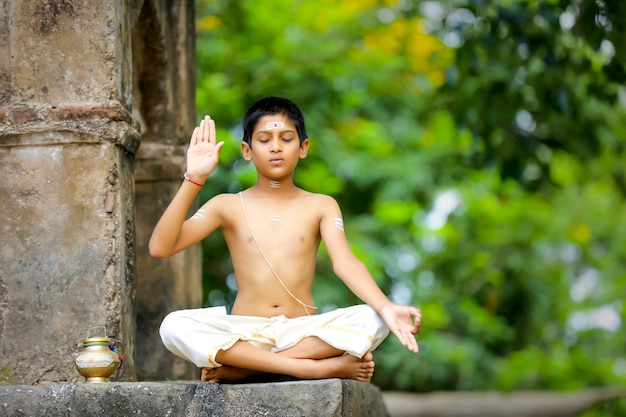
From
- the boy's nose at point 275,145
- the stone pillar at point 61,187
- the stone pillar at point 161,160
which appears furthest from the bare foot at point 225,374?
the stone pillar at point 161,160

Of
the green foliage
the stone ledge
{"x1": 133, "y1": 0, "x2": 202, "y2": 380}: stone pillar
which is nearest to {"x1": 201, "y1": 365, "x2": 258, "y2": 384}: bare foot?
the stone ledge

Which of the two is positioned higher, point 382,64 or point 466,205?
point 382,64

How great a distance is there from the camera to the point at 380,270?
9703 mm

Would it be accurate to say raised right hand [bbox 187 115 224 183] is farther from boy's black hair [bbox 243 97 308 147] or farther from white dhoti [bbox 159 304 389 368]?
white dhoti [bbox 159 304 389 368]

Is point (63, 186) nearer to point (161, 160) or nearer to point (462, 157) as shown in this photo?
point (161, 160)

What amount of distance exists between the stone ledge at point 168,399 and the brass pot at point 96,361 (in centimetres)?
16

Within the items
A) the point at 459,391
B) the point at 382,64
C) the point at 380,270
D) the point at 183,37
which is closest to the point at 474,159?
the point at 380,270

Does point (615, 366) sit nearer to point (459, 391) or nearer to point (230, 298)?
point (459, 391)

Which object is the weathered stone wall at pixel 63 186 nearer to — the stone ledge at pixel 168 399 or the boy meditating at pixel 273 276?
the boy meditating at pixel 273 276

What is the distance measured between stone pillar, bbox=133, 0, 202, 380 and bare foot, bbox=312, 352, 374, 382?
186cm

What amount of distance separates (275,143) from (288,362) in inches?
35.9

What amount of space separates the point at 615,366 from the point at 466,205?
3.89 metres

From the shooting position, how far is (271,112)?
14.2 feet

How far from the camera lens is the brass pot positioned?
13.1ft
